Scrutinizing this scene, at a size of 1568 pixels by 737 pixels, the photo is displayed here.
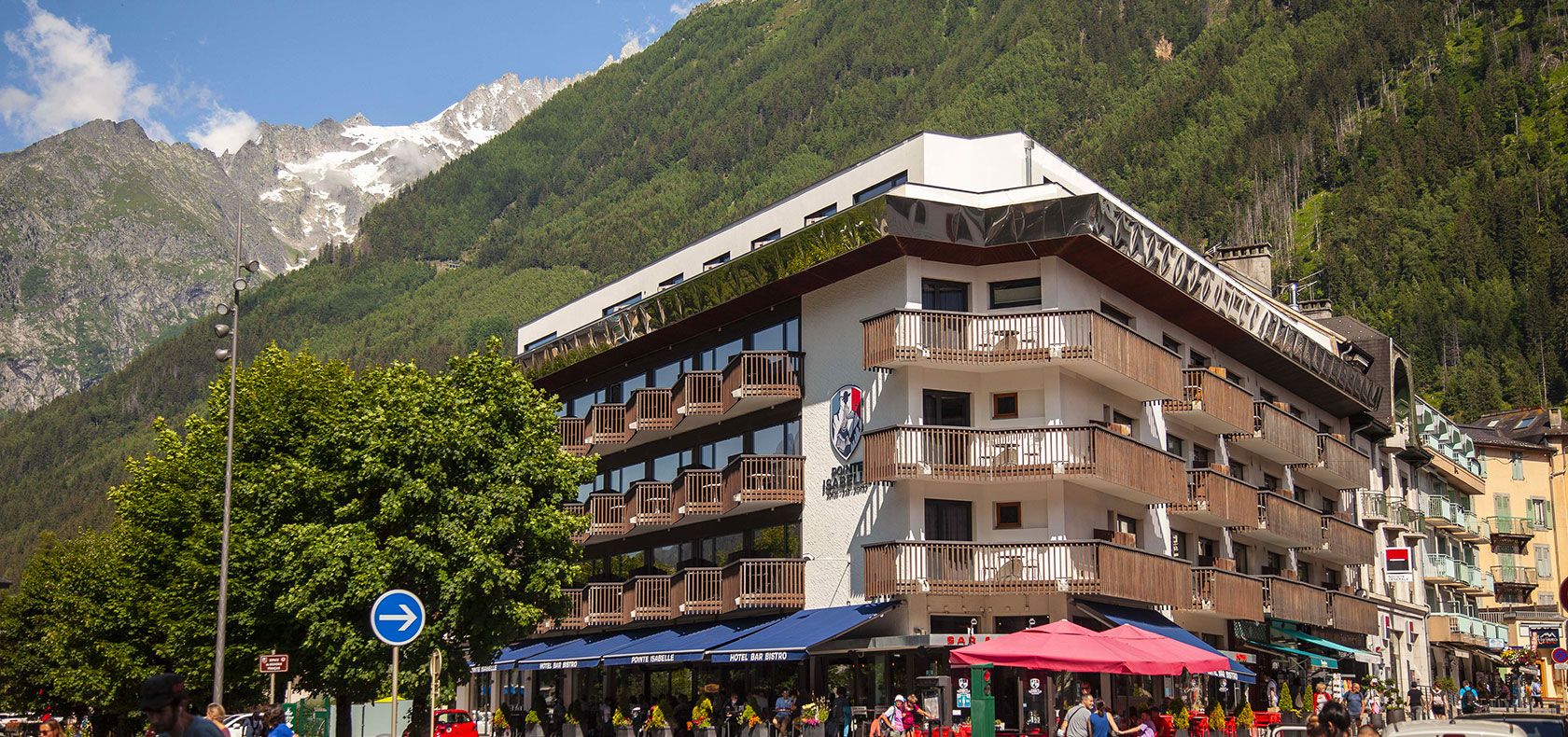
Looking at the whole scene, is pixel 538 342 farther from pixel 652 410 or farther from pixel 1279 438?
pixel 1279 438

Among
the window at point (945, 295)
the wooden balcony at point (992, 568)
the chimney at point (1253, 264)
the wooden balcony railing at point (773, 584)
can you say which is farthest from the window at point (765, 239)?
the chimney at point (1253, 264)

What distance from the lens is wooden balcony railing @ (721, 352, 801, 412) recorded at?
35219mm

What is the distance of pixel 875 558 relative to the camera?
1217 inches

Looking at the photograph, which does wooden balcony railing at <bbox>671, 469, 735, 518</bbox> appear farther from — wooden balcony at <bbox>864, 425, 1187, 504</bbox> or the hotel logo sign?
wooden balcony at <bbox>864, 425, 1187, 504</bbox>

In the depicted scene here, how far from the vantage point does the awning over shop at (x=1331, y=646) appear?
136 ft

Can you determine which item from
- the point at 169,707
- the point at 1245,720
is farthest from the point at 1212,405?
the point at 169,707

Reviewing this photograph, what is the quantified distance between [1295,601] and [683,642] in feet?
57.8

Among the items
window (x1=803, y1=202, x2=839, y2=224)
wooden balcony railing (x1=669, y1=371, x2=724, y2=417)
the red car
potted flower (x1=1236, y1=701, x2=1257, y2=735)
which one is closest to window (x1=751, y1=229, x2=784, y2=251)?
window (x1=803, y1=202, x2=839, y2=224)

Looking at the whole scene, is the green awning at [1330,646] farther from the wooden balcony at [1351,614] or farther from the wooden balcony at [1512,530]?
the wooden balcony at [1512,530]

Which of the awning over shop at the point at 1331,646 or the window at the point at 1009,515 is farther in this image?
the awning over shop at the point at 1331,646

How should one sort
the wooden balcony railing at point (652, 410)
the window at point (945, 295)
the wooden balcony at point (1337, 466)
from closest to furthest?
the window at point (945, 295) → the wooden balcony railing at point (652, 410) → the wooden balcony at point (1337, 466)

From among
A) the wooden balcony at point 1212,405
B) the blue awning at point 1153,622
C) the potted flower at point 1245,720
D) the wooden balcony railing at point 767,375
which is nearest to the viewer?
the blue awning at point 1153,622

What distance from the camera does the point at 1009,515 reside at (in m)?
32.6

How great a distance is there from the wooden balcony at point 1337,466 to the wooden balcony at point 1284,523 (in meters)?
1.88
